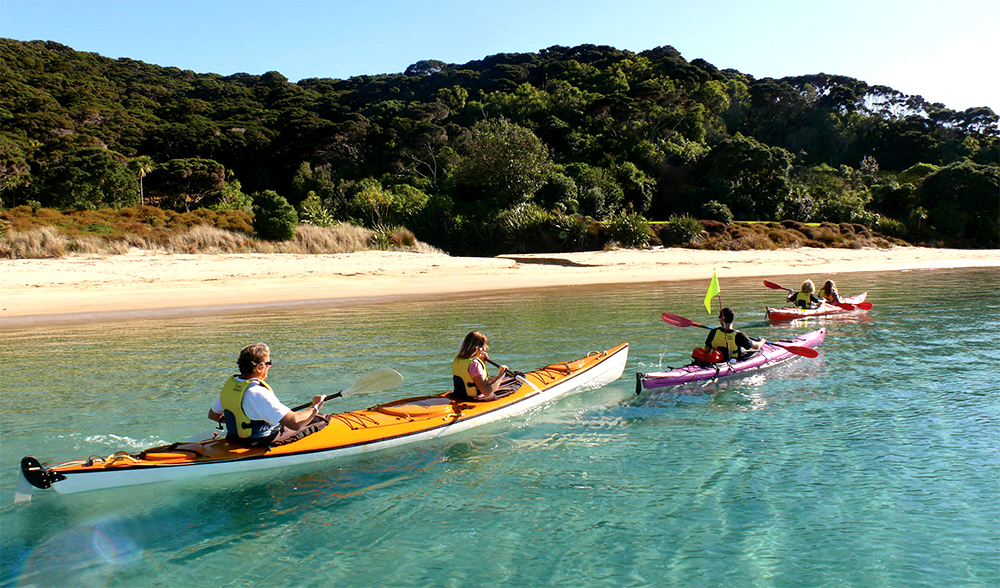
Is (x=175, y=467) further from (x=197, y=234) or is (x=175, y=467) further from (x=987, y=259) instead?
(x=987, y=259)

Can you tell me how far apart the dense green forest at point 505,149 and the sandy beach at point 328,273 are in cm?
355

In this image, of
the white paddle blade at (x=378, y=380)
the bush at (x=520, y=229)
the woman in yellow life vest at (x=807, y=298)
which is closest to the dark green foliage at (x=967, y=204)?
the bush at (x=520, y=229)

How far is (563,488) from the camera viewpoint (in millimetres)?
5383

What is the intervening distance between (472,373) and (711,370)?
3.41 metres

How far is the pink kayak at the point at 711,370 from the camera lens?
25.8 ft

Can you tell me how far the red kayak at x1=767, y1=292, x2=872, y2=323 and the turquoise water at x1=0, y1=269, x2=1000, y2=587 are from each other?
2.83 meters

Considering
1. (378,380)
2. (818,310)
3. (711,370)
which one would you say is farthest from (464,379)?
(818,310)

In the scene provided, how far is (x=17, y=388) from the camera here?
8.65 m

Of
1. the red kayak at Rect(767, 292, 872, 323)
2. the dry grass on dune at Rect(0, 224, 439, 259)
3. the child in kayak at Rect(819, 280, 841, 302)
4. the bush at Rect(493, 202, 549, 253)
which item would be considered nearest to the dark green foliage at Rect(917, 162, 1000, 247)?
the bush at Rect(493, 202, 549, 253)

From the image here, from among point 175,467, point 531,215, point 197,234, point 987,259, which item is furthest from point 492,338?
point 987,259

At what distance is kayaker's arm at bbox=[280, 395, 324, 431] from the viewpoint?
526cm

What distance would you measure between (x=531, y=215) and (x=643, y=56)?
135 ft

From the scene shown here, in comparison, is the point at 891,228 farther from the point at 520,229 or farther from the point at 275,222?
the point at 275,222

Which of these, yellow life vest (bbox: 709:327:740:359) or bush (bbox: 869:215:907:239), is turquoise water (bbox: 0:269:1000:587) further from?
bush (bbox: 869:215:907:239)
